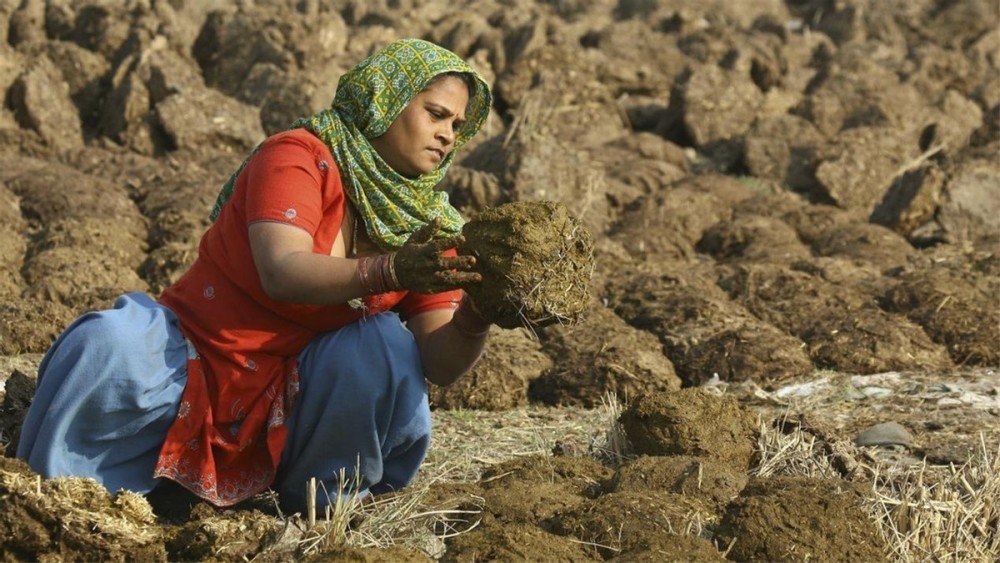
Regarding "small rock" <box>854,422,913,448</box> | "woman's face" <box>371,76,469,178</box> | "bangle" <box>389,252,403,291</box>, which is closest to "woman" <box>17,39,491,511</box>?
"woman's face" <box>371,76,469,178</box>

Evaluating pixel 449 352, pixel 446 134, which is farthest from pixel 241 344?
pixel 446 134

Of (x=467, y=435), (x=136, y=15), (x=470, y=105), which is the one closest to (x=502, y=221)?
(x=470, y=105)

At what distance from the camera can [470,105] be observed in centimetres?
402

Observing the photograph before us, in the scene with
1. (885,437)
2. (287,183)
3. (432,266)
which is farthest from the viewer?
(885,437)

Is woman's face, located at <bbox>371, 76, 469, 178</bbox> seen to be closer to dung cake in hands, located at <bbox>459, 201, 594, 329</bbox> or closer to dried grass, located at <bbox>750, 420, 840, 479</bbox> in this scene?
dung cake in hands, located at <bbox>459, 201, 594, 329</bbox>

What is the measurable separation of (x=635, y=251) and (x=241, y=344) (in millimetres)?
4938

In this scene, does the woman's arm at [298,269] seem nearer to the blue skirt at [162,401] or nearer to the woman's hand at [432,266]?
the woman's hand at [432,266]

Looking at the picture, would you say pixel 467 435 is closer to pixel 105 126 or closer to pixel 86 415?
pixel 86 415

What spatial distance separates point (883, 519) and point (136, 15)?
10276 mm

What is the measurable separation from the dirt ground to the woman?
0.16 m

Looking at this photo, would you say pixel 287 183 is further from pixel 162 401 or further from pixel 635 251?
pixel 635 251

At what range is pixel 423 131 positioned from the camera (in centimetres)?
381

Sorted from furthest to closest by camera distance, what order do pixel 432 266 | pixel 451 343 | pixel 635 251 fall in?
pixel 635 251 → pixel 451 343 → pixel 432 266

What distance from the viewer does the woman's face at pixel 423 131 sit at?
12.5ft
